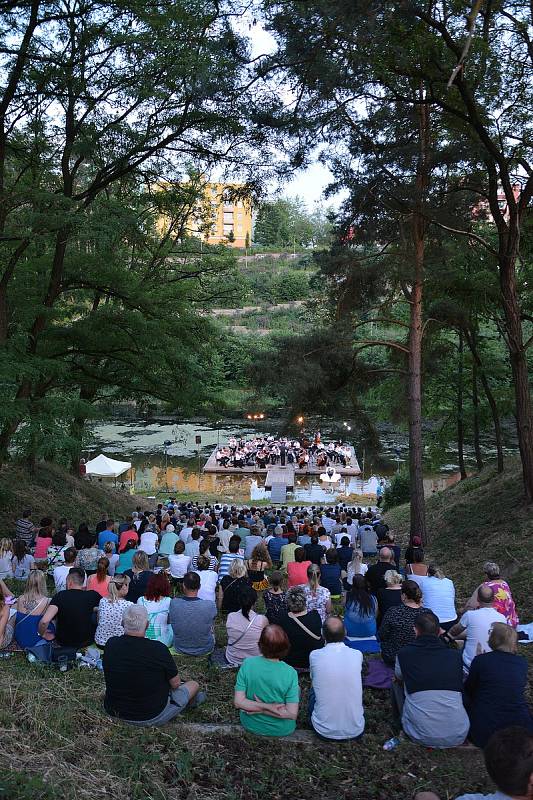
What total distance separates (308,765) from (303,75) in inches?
329

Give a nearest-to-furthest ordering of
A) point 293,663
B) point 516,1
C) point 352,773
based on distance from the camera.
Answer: point 352,773 < point 293,663 < point 516,1

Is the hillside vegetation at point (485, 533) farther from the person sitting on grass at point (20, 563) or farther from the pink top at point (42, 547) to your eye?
the pink top at point (42, 547)

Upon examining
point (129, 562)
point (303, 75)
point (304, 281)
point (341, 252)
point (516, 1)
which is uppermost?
point (304, 281)

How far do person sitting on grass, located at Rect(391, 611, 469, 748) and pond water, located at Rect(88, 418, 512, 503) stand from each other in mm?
8926

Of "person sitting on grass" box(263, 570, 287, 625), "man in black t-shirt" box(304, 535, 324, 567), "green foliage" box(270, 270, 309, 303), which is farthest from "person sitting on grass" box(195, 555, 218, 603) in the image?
"green foliage" box(270, 270, 309, 303)

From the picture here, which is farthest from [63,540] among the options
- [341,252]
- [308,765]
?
[341,252]

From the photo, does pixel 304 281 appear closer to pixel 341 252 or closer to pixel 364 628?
pixel 341 252

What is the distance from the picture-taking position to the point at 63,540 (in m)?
8.74

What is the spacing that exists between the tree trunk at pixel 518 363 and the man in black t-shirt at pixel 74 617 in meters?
8.16

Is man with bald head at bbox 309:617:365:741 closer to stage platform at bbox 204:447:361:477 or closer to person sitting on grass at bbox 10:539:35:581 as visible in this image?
person sitting on grass at bbox 10:539:35:581

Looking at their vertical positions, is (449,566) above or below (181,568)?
below

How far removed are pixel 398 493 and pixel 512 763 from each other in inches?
785

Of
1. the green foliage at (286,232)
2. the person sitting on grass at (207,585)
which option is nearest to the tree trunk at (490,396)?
the person sitting on grass at (207,585)

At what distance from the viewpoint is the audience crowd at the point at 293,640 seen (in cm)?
354
